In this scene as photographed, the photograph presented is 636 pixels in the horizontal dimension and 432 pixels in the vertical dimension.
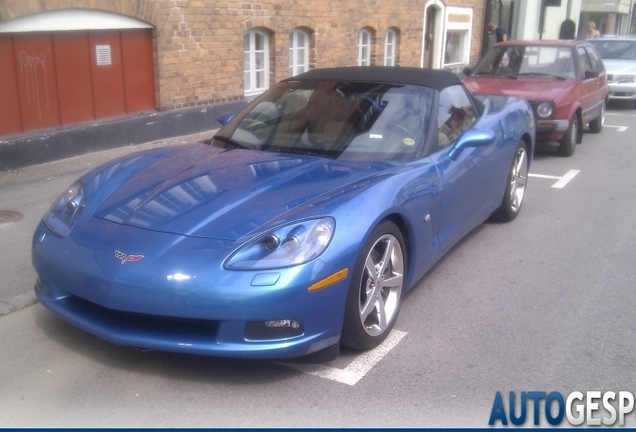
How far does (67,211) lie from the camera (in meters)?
4.08

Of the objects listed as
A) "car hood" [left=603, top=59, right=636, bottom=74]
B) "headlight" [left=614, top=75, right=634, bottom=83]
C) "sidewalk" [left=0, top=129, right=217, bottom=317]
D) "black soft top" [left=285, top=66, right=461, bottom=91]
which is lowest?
"sidewalk" [left=0, top=129, right=217, bottom=317]

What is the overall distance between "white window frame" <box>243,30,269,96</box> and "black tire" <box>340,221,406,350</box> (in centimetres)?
790

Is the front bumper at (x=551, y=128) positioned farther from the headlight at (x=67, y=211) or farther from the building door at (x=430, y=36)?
the building door at (x=430, y=36)

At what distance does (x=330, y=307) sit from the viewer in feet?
11.6

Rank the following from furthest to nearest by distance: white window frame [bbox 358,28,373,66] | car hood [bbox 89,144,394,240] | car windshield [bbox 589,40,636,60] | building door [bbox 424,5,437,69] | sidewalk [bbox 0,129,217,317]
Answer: building door [bbox 424,5,437,69] < car windshield [bbox 589,40,636,60] < white window frame [bbox 358,28,373,66] < sidewalk [bbox 0,129,217,317] < car hood [bbox 89,144,394,240]

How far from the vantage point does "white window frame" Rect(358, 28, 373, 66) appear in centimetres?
1466

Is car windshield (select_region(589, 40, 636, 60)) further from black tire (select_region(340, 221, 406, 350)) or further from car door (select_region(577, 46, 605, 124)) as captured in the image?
black tire (select_region(340, 221, 406, 350))

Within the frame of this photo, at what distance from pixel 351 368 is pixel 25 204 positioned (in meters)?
4.17

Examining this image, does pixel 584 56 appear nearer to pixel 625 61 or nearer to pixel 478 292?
pixel 625 61

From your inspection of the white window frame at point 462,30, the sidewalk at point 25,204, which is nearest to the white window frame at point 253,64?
the sidewalk at point 25,204

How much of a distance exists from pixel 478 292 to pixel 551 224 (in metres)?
2.08

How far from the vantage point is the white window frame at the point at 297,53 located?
1263 centimetres

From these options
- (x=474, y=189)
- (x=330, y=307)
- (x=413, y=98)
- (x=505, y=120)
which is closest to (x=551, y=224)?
(x=505, y=120)

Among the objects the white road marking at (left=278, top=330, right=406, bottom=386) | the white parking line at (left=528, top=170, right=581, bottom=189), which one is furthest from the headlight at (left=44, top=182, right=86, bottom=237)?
→ the white parking line at (left=528, top=170, right=581, bottom=189)
